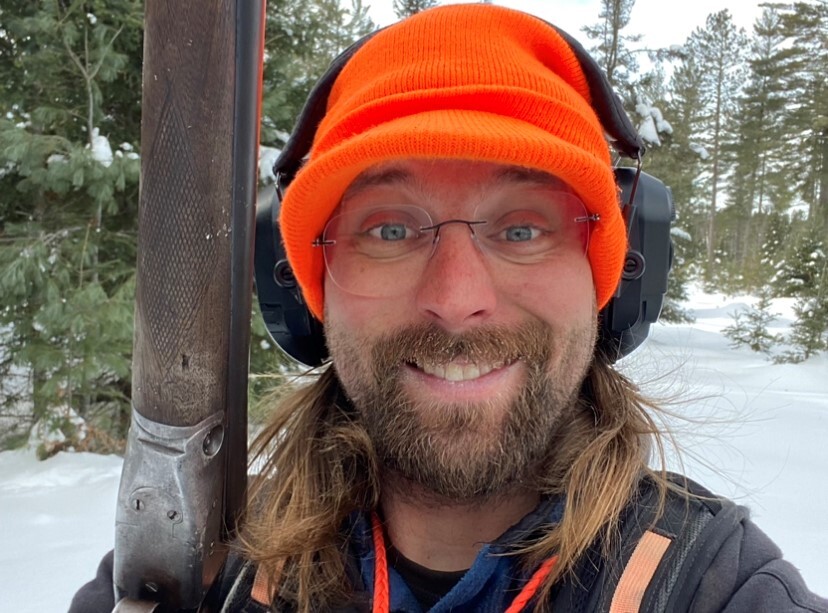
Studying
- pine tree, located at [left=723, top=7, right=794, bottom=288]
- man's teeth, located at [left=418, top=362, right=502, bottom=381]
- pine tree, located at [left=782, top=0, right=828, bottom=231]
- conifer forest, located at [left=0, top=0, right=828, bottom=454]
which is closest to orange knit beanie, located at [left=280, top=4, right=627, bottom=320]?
man's teeth, located at [left=418, top=362, right=502, bottom=381]

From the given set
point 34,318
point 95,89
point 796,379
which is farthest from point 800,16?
point 34,318

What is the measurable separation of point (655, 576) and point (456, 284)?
67 cm

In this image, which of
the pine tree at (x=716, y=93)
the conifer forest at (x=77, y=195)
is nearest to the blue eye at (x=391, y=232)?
the conifer forest at (x=77, y=195)

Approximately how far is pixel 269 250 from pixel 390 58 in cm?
60

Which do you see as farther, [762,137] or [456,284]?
[762,137]

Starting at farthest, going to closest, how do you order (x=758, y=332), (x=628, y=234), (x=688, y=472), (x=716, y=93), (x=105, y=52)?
(x=716, y=93) < (x=758, y=332) < (x=105, y=52) < (x=688, y=472) < (x=628, y=234)

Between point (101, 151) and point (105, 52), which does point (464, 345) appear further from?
point (105, 52)

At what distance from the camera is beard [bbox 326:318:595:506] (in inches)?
48.1

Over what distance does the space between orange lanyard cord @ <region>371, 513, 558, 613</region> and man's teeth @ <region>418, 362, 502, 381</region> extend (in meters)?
0.40

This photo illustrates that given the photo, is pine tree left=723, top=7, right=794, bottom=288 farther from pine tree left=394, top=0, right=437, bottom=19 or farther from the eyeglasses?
the eyeglasses

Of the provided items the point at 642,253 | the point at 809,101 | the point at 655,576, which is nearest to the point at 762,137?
the point at 809,101

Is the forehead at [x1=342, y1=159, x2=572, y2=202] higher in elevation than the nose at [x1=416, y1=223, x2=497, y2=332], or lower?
higher

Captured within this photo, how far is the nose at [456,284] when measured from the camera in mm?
1226

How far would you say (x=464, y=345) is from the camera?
1.23 metres
